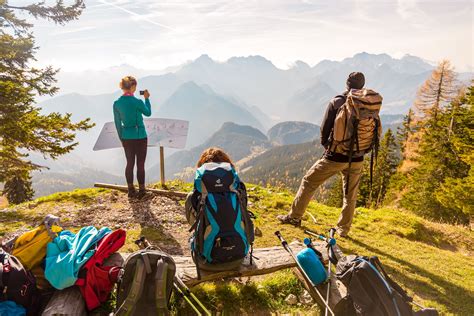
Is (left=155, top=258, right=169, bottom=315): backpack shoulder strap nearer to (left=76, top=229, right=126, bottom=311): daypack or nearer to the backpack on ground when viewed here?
(left=76, top=229, right=126, bottom=311): daypack

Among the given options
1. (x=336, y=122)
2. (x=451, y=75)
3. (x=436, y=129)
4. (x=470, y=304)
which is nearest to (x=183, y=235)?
(x=336, y=122)

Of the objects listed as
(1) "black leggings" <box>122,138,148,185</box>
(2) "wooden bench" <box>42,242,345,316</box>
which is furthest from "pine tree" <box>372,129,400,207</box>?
(2) "wooden bench" <box>42,242,345,316</box>

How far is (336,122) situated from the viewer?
6004mm

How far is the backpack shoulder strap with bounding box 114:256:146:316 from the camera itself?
10.0 ft

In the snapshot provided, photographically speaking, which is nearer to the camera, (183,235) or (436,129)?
(183,235)

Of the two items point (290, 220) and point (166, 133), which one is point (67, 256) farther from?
point (166, 133)

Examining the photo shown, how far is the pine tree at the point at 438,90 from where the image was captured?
30686 millimetres

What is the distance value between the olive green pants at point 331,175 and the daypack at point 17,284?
548cm

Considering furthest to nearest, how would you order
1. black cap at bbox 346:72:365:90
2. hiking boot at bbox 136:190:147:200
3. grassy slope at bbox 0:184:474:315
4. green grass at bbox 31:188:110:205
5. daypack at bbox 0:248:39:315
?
green grass at bbox 31:188:110:205
hiking boot at bbox 136:190:147:200
black cap at bbox 346:72:365:90
grassy slope at bbox 0:184:474:315
daypack at bbox 0:248:39:315

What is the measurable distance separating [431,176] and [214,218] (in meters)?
29.6

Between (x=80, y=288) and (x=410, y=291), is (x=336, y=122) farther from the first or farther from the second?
(x=80, y=288)

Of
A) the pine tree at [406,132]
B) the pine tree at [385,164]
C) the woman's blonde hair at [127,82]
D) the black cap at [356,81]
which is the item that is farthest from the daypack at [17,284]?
the pine tree at [406,132]

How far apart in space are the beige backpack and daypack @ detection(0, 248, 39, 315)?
5.73m

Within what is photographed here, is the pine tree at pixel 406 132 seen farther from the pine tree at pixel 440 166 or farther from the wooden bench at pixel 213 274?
the wooden bench at pixel 213 274
